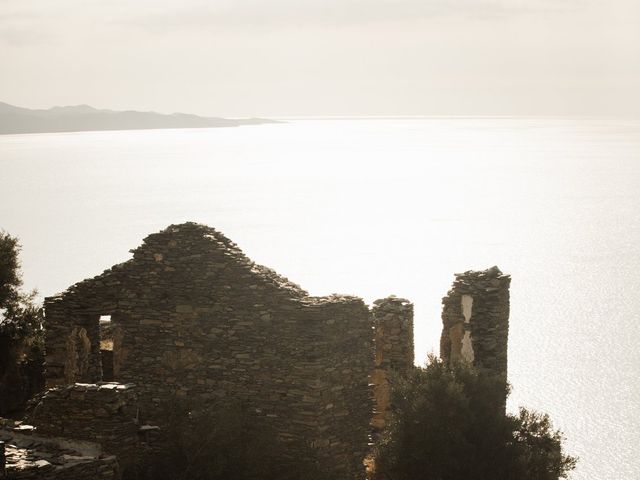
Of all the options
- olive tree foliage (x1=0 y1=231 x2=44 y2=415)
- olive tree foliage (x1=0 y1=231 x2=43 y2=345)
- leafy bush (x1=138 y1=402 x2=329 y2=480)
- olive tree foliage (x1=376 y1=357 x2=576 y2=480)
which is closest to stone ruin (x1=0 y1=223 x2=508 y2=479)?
leafy bush (x1=138 y1=402 x2=329 y2=480)

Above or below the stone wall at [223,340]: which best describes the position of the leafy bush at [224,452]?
below

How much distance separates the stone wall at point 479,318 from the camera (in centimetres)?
1988

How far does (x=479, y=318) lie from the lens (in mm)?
19938

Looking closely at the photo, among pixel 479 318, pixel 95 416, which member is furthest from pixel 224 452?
pixel 479 318

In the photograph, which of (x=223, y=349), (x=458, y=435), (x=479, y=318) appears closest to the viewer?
(x=458, y=435)

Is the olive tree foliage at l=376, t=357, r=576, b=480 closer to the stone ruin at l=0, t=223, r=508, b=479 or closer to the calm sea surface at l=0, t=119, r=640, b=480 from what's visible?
the stone ruin at l=0, t=223, r=508, b=479

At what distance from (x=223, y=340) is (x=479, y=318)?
5.98m

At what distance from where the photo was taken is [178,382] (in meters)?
18.2

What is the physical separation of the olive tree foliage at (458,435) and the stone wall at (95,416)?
489cm

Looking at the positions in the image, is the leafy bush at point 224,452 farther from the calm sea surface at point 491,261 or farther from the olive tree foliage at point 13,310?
the calm sea surface at point 491,261

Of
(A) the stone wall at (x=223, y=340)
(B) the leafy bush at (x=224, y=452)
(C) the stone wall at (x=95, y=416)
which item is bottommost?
(B) the leafy bush at (x=224, y=452)

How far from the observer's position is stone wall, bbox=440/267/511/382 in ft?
65.2

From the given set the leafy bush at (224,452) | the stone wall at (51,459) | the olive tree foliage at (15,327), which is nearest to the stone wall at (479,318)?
the leafy bush at (224,452)

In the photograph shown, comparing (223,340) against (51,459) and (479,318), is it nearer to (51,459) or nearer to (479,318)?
(51,459)
